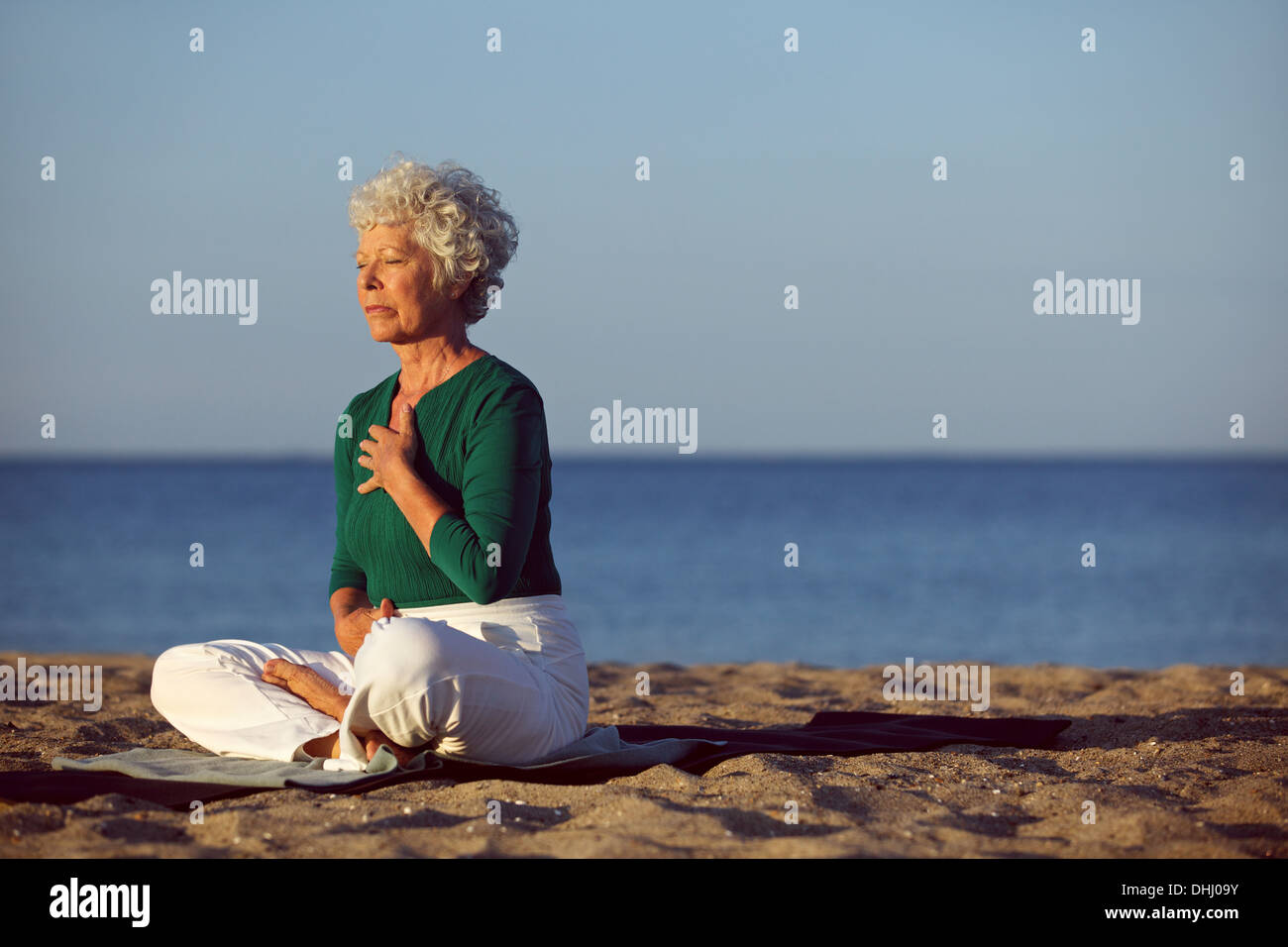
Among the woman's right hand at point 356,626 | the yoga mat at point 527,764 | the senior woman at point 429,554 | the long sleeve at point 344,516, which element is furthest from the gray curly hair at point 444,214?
the yoga mat at point 527,764

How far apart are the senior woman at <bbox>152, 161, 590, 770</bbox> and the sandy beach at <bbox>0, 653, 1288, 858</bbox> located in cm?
28

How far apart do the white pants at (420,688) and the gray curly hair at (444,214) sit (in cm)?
119

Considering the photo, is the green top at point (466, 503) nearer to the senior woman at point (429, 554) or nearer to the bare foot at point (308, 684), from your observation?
the senior woman at point (429, 554)

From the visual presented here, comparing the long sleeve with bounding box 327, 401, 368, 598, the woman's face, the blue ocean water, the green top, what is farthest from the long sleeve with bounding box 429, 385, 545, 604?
the blue ocean water

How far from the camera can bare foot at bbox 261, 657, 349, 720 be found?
14.1 ft

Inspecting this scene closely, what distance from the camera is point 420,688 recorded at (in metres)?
3.69

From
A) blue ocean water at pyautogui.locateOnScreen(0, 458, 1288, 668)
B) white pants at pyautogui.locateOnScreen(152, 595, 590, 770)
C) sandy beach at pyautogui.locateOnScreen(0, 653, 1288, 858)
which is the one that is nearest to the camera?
sandy beach at pyautogui.locateOnScreen(0, 653, 1288, 858)

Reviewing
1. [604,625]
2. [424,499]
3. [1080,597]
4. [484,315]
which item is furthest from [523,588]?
[1080,597]

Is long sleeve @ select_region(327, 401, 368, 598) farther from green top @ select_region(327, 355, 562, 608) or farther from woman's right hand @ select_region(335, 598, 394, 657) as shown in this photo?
woman's right hand @ select_region(335, 598, 394, 657)

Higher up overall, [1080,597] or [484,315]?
[484,315]

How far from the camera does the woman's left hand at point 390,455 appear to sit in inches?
161
